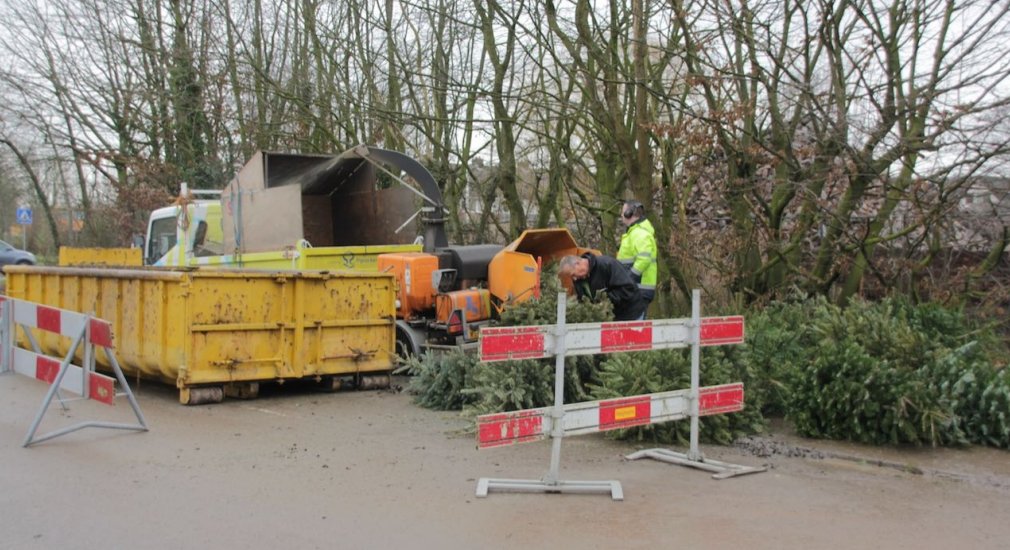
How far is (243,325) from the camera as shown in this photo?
30.6ft

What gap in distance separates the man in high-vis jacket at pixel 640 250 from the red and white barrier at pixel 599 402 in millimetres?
2319

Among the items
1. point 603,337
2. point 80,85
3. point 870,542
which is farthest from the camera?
point 80,85

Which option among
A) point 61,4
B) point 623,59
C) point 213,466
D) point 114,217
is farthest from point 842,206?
point 114,217

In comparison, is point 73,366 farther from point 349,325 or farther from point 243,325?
point 349,325

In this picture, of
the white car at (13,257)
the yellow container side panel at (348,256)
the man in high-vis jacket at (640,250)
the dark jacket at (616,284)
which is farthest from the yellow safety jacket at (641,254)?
the white car at (13,257)

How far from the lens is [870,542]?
4980 millimetres

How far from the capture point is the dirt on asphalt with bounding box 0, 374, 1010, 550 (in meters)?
5.02

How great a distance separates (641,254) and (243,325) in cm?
413

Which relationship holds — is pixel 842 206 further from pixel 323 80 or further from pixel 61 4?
pixel 61 4

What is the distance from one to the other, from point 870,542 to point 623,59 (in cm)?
1010

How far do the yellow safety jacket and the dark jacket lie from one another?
2.16 feet

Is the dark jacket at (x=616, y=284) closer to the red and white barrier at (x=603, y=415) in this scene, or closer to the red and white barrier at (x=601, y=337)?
the red and white barrier at (x=601, y=337)

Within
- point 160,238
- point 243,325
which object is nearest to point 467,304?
point 243,325

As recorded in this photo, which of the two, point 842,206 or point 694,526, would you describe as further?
point 842,206
